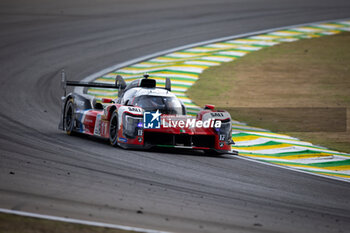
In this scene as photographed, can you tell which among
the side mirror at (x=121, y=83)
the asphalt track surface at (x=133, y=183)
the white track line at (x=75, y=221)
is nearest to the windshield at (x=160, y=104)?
the asphalt track surface at (x=133, y=183)

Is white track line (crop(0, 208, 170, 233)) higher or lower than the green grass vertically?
lower

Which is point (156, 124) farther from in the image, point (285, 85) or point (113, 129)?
point (285, 85)

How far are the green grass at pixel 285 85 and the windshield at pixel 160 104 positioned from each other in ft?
11.4

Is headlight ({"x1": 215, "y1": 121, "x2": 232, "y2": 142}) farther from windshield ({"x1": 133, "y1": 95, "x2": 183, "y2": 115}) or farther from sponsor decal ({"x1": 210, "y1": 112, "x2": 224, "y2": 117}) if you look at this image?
windshield ({"x1": 133, "y1": 95, "x2": 183, "y2": 115})

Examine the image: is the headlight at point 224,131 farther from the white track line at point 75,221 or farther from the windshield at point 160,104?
the white track line at point 75,221

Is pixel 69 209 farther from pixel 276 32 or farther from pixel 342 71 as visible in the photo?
pixel 276 32

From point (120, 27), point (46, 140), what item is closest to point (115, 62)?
point (120, 27)

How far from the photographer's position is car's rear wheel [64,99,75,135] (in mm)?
14221

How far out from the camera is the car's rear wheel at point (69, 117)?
560 inches

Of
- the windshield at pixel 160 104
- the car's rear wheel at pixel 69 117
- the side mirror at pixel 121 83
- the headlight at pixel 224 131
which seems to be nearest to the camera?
the headlight at pixel 224 131

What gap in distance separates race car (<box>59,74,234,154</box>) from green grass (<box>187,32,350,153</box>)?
2.93 meters

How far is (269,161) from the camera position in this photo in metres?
12.1

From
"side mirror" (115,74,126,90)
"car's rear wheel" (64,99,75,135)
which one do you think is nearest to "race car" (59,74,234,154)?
"car's rear wheel" (64,99,75,135)

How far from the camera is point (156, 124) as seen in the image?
1182cm
